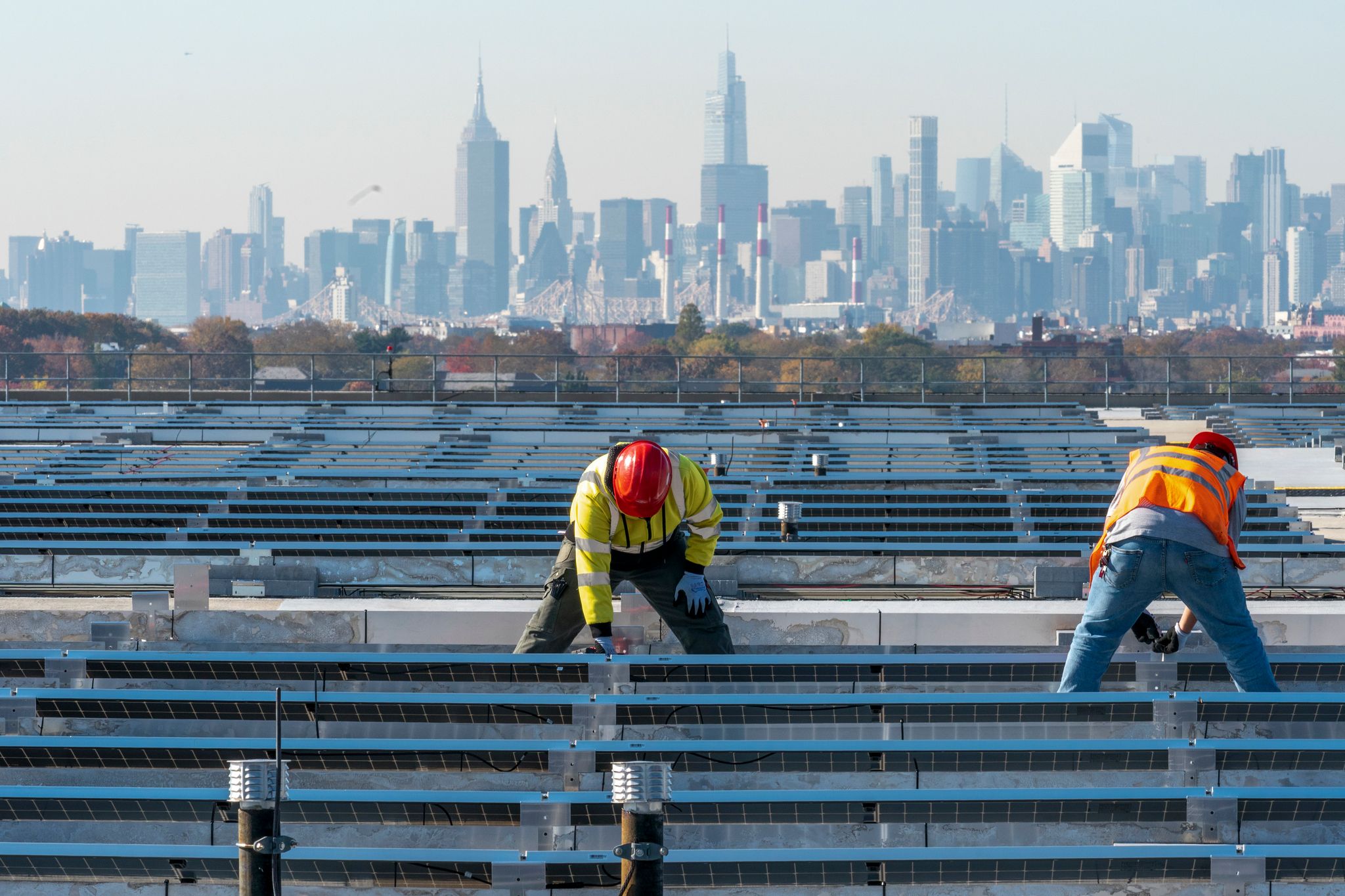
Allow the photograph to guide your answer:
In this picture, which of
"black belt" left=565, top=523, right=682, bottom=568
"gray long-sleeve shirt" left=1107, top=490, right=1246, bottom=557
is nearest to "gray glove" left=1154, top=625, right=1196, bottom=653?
"gray long-sleeve shirt" left=1107, top=490, right=1246, bottom=557

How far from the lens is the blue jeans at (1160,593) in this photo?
25.8 feet

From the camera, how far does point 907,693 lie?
791 centimetres

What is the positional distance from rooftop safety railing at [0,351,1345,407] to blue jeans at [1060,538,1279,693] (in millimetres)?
19896

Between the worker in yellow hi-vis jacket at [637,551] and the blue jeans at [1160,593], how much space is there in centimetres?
194

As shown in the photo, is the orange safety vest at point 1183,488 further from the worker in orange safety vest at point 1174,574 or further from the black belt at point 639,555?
the black belt at point 639,555

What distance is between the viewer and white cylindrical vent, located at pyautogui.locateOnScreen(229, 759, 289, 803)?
19.8 feet

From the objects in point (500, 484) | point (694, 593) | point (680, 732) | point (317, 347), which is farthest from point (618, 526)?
point (317, 347)

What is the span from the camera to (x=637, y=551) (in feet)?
29.2

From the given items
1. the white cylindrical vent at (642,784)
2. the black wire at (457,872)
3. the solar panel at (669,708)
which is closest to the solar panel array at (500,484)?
the solar panel at (669,708)

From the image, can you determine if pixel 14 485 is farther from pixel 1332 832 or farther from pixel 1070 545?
pixel 1332 832

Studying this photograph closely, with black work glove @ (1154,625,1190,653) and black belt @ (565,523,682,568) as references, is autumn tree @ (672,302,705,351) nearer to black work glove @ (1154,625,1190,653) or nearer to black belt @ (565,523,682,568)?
black belt @ (565,523,682,568)

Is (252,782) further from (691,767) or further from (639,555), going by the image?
(639,555)

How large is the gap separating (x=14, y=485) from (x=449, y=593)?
5959 millimetres

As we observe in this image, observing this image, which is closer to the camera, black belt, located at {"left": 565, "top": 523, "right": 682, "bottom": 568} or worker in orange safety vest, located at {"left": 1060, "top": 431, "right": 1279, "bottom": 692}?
worker in orange safety vest, located at {"left": 1060, "top": 431, "right": 1279, "bottom": 692}
